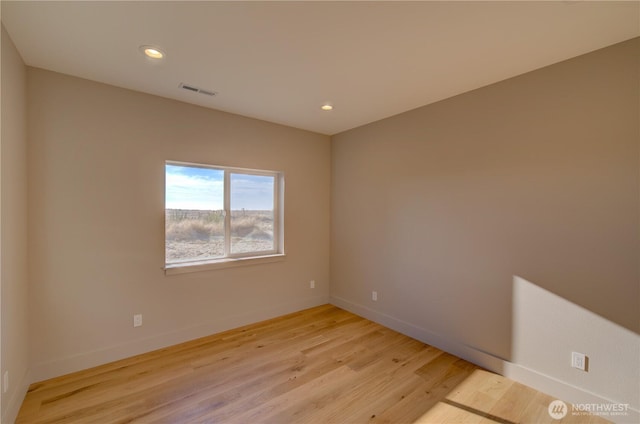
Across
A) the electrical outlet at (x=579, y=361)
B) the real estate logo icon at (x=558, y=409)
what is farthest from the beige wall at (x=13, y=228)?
the electrical outlet at (x=579, y=361)

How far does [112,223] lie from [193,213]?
0.76m

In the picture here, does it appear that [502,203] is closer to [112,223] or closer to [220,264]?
[220,264]

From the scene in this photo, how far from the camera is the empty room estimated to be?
186 centimetres

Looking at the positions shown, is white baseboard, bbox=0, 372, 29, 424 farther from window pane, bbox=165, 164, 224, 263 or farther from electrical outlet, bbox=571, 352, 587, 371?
electrical outlet, bbox=571, 352, 587, 371

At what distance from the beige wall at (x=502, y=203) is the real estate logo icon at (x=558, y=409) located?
312 millimetres

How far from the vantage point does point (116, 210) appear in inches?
104

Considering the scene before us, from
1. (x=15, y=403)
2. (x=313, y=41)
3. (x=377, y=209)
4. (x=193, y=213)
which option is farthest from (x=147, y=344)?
(x=313, y=41)

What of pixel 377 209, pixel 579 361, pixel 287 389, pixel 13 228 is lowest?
pixel 287 389

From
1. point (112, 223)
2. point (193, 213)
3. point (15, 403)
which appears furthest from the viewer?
point (193, 213)

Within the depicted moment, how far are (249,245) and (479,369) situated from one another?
279 cm

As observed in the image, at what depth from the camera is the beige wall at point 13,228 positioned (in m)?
1.77

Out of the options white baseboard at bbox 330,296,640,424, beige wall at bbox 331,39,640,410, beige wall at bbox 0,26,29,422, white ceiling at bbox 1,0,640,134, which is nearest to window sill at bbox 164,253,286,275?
beige wall at bbox 0,26,29,422

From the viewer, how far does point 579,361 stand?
6.86ft

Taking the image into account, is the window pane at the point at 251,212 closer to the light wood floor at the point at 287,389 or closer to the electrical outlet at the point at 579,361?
the light wood floor at the point at 287,389
